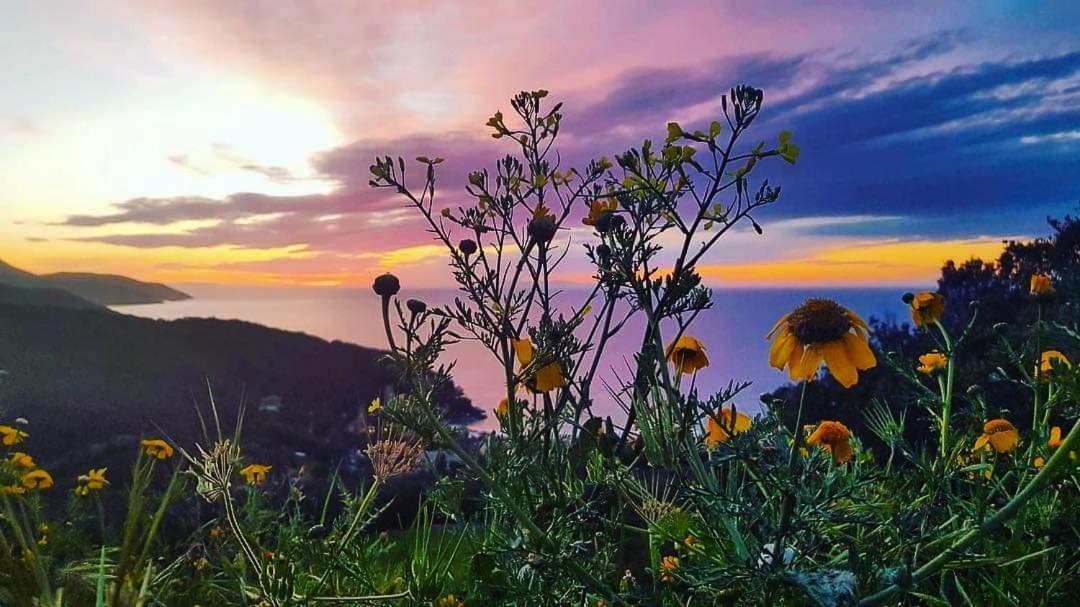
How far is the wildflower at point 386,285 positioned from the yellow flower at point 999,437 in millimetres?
1873

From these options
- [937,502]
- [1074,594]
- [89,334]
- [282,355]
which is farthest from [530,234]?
[89,334]

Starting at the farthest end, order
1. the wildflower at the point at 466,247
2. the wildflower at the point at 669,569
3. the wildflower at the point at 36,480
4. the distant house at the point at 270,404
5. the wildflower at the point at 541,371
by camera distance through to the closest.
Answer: the distant house at the point at 270,404 < the wildflower at the point at 36,480 < the wildflower at the point at 466,247 < the wildflower at the point at 541,371 < the wildflower at the point at 669,569

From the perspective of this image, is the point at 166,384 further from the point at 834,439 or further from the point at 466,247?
the point at 834,439

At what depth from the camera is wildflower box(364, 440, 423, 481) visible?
2.50 metres

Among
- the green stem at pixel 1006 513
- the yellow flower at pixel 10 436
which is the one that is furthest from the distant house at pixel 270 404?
the green stem at pixel 1006 513

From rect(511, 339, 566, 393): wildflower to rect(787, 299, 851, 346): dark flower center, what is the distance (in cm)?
65

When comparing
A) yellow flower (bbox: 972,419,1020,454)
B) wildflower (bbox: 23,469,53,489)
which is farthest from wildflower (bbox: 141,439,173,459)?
yellow flower (bbox: 972,419,1020,454)

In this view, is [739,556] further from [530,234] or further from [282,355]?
[282,355]

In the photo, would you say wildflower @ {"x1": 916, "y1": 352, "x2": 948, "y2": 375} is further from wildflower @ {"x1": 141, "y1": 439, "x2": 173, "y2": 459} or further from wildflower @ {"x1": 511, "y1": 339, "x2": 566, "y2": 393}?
wildflower @ {"x1": 141, "y1": 439, "x2": 173, "y2": 459}

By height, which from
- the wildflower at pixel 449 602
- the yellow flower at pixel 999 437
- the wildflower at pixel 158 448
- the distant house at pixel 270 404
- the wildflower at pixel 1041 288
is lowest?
the distant house at pixel 270 404

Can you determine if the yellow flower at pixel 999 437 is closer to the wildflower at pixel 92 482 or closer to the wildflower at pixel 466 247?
the wildflower at pixel 466 247

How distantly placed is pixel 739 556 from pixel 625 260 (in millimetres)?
Result: 751

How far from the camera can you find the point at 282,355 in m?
8.02

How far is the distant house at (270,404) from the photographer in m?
6.74
